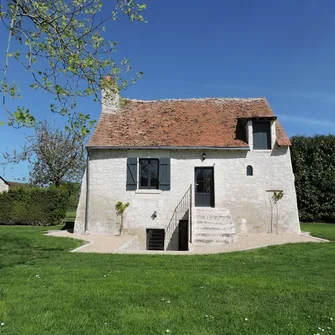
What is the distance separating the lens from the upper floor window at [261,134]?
50.3ft

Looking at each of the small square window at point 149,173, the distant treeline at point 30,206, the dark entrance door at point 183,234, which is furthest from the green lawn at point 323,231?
the distant treeline at point 30,206

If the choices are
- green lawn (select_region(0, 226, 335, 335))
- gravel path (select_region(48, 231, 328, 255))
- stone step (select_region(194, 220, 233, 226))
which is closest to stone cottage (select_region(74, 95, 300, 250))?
gravel path (select_region(48, 231, 328, 255))

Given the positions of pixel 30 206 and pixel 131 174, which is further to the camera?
pixel 30 206

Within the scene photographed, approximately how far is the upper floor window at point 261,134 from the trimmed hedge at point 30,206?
12.2m

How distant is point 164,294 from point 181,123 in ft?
39.2

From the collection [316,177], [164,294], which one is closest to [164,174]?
[164,294]

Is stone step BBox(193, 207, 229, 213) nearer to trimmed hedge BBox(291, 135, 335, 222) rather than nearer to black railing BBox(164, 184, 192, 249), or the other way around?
black railing BBox(164, 184, 192, 249)

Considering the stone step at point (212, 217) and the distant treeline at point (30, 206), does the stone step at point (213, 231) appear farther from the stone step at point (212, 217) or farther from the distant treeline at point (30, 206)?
the distant treeline at point (30, 206)

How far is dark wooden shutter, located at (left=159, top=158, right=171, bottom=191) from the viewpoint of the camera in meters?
15.2

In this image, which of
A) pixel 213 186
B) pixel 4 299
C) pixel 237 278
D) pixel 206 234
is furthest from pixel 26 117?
pixel 213 186

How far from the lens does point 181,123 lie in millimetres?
16609

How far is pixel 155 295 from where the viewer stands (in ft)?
17.9

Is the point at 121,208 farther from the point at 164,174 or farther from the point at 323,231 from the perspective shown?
the point at 323,231

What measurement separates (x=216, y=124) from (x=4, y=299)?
1303 centimetres
